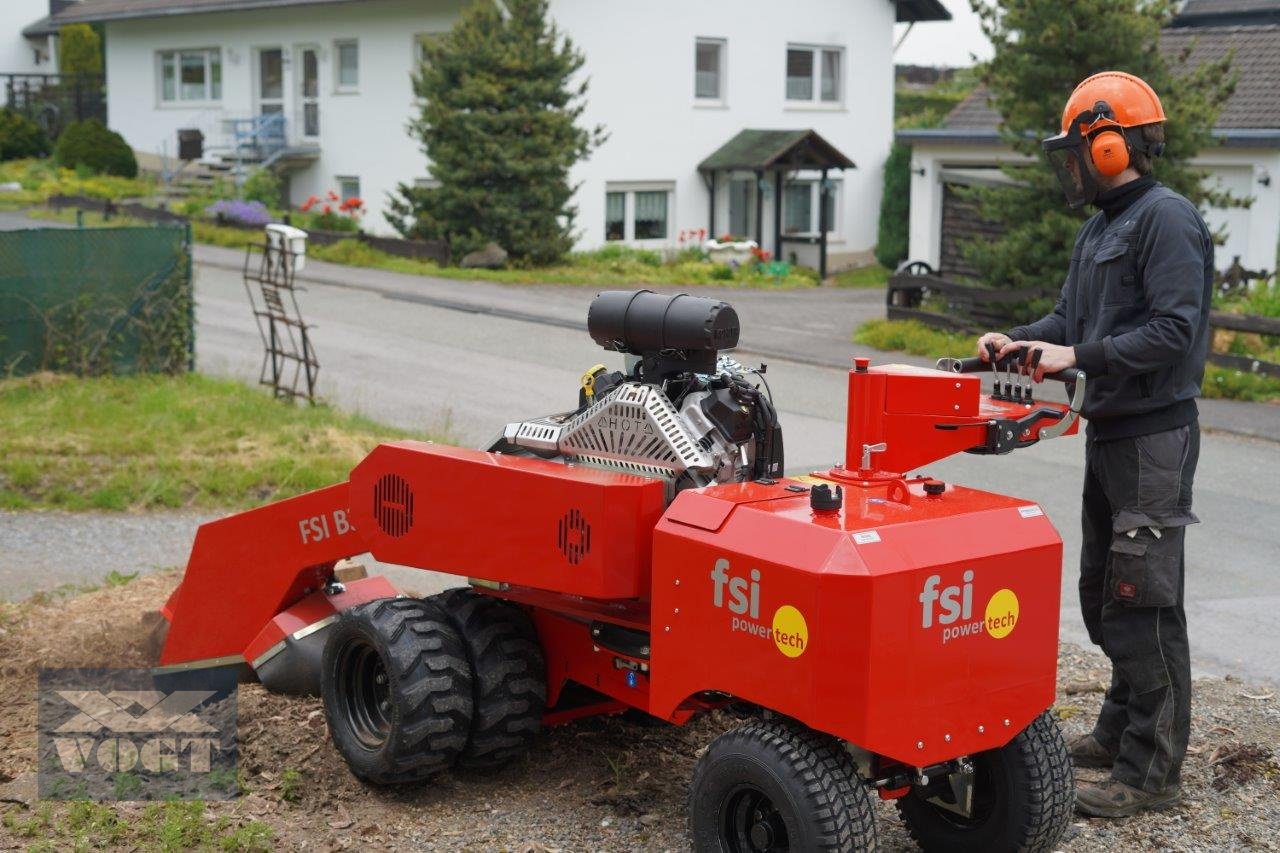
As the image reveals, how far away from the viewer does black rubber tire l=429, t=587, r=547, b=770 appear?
17.1ft

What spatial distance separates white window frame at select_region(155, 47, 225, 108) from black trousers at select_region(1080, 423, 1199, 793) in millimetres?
34976

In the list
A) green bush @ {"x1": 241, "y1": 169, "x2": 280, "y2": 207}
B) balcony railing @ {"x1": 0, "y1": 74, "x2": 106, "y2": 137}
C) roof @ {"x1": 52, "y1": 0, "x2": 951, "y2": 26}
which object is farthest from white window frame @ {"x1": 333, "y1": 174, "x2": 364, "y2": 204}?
balcony railing @ {"x1": 0, "y1": 74, "x2": 106, "y2": 137}

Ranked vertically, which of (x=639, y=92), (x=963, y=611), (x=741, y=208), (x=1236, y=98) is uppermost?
(x=639, y=92)

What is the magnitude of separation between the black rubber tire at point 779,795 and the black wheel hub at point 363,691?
4.84ft

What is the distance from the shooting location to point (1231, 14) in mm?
35000

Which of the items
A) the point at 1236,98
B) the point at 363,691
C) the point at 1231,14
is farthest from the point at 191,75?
the point at 363,691

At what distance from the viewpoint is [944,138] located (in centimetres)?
2780

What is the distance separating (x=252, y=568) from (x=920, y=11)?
34697 mm

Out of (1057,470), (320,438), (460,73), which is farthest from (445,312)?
(1057,470)

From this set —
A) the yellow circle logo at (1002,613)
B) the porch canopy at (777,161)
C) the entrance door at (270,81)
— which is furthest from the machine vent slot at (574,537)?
the entrance door at (270,81)

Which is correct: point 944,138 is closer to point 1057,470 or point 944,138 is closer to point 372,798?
point 1057,470

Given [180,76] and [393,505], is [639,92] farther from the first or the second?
[393,505]

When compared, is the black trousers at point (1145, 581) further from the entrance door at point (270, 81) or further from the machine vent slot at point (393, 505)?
the entrance door at point (270, 81)

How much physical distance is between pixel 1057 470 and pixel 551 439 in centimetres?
734
